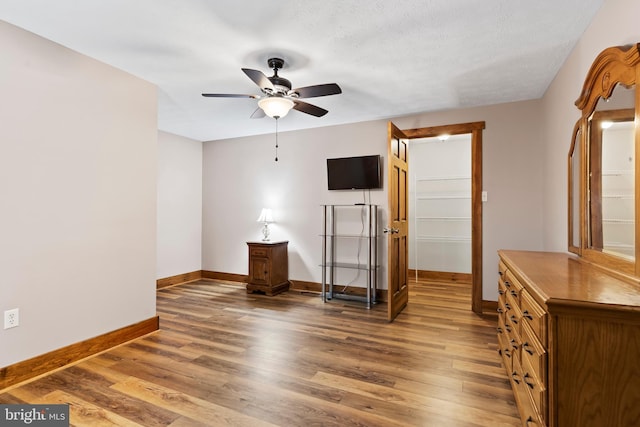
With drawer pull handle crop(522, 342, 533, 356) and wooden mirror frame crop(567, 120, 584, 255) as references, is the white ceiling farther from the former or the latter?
drawer pull handle crop(522, 342, 533, 356)

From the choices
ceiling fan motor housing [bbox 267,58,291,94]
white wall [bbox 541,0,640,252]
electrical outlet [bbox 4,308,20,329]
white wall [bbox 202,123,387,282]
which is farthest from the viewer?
white wall [bbox 202,123,387,282]

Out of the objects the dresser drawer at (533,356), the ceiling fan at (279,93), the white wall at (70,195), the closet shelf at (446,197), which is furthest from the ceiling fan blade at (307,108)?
the closet shelf at (446,197)

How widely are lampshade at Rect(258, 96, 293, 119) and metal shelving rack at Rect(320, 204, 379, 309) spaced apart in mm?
1870

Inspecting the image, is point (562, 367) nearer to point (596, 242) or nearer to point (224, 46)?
point (596, 242)

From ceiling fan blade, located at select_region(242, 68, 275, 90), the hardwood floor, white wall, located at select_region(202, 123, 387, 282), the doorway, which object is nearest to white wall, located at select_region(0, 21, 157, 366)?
→ the hardwood floor

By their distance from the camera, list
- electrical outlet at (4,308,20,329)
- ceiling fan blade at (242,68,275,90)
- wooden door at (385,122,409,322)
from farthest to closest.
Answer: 1. wooden door at (385,122,409,322)
2. ceiling fan blade at (242,68,275,90)
3. electrical outlet at (4,308,20,329)

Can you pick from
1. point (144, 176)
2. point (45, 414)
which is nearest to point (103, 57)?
point (144, 176)

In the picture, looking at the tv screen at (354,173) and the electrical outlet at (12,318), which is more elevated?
the tv screen at (354,173)

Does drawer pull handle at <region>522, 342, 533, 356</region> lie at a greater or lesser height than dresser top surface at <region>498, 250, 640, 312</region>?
lesser

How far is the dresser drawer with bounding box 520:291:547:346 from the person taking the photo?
124 cm

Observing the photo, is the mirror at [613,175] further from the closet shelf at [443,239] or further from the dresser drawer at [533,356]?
the closet shelf at [443,239]

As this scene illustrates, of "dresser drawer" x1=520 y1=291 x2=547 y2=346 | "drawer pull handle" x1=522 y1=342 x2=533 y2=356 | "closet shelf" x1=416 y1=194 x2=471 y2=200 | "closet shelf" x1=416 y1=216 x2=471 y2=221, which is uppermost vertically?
"closet shelf" x1=416 y1=194 x2=471 y2=200

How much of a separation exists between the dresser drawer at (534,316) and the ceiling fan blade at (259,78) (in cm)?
209

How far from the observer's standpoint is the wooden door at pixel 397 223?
139 inches
